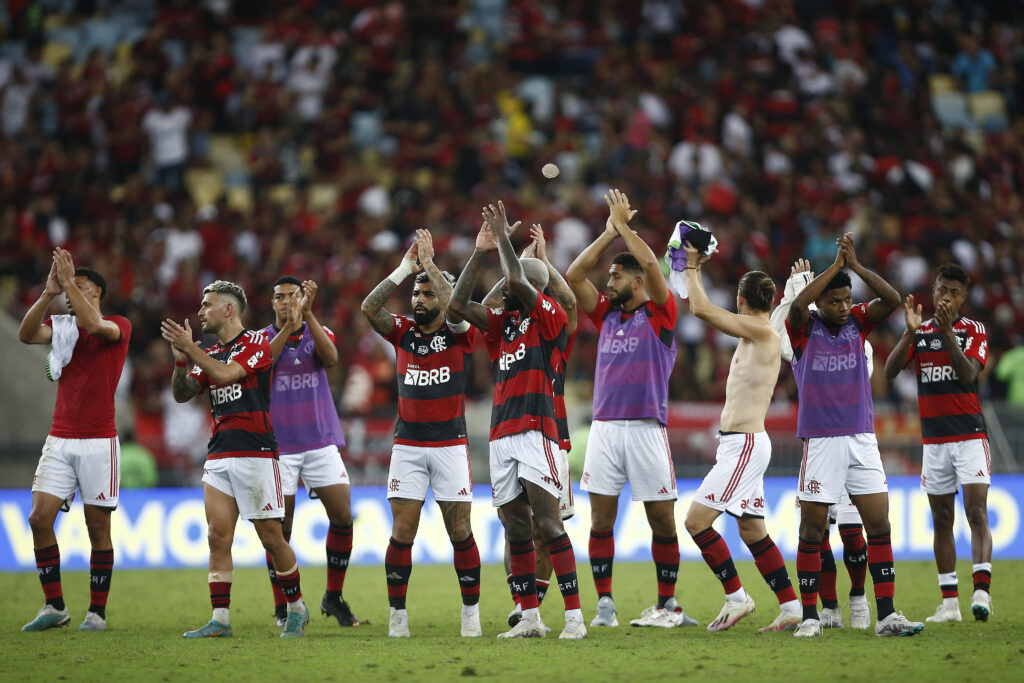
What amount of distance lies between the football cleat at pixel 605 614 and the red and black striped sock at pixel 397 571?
168 cm

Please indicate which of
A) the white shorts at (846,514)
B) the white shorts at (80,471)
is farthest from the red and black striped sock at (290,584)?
the white shorts at (846,514)

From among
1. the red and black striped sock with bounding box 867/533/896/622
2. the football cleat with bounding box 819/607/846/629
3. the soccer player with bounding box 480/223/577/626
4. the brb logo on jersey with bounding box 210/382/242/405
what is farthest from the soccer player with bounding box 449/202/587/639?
the red and black striped sock with bounding box 867/533/896/622

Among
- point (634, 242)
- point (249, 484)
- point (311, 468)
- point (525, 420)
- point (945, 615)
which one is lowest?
point (945, 615)

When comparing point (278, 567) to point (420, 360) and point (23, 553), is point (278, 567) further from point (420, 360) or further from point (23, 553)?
point (23, 553)

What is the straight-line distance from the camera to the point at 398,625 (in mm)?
9086

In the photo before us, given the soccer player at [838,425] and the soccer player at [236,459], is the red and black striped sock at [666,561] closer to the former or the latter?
the soccer player at [838,425]

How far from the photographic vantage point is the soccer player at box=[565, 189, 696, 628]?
31.9 feet

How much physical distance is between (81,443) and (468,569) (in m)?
3.47

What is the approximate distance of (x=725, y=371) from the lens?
17.3 m

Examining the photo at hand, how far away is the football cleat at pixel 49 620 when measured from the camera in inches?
380

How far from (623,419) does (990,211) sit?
518 inches

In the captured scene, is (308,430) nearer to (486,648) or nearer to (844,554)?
(486,648)

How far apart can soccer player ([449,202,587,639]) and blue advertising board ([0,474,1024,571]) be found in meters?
6.09

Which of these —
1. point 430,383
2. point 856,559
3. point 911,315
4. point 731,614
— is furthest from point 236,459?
point 911,315
